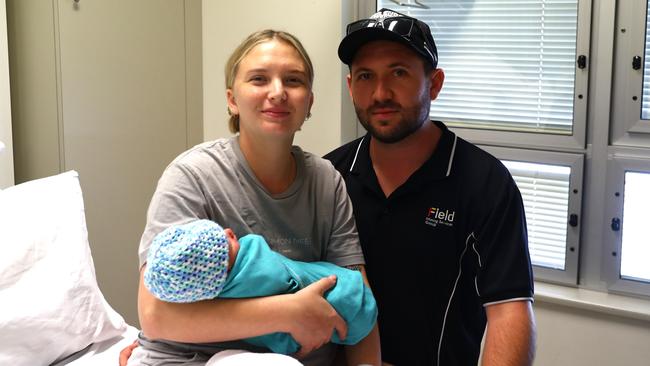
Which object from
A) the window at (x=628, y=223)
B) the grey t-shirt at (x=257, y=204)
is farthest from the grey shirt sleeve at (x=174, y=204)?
the window at (x=628, y=223)

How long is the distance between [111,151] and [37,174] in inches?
11.4

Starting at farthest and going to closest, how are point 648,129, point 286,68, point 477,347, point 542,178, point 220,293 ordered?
point 542,178, point 648,129, point 477,347, point 286,68, point 220,293

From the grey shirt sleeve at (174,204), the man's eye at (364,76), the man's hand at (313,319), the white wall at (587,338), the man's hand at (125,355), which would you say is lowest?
the white wall at (587,338)

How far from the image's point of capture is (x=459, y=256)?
5.41 feet

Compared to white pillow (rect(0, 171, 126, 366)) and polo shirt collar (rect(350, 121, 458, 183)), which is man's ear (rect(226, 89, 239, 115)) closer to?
polo shirt collar (rect(350, 121, 458, 183))

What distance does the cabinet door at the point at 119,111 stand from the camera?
2.51 metres

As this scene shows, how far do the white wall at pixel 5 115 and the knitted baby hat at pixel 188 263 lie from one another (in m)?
1.23

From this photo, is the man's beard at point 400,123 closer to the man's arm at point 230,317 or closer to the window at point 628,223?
the man's arm at point 230,317

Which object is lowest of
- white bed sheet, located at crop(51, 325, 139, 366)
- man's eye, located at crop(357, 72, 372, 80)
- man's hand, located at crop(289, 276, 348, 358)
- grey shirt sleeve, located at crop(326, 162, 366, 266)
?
white bed sheet, located at crop(51, 325, 139, 366)

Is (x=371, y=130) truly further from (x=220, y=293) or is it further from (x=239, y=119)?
(x=220, y=293)

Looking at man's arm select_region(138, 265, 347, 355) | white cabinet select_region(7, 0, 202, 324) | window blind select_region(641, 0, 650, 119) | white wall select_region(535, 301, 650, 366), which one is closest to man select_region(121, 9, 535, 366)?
man's arm select_region(138, 265, 347, 355)

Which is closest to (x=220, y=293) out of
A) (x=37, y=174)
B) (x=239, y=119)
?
(x=239, y=119)

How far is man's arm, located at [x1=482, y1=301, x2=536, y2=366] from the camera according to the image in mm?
1517

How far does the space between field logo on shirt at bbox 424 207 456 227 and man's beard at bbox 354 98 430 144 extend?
0.20m
